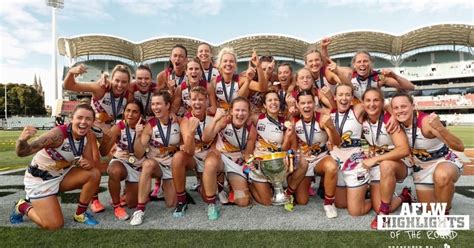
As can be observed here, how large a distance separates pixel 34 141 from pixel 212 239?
1.85 metres

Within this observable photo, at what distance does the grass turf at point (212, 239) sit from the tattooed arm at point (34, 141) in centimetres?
Answer: 73

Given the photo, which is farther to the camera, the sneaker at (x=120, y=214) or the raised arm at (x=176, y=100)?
the raised arm at (x=176, y=100)

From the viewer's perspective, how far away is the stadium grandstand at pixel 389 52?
145 feet

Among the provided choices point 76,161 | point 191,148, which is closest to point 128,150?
point 76,161

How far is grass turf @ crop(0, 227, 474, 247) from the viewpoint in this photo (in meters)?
2.87

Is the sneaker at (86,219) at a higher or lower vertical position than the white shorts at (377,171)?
lower

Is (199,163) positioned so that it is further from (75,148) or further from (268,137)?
(75,148)

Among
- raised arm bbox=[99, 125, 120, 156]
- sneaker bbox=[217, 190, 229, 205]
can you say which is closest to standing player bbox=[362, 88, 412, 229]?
sneaker bbox=[217, 190, 229, 205]

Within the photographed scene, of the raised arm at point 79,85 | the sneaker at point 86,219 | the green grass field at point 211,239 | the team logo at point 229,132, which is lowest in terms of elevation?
the green grass field at point 211,239

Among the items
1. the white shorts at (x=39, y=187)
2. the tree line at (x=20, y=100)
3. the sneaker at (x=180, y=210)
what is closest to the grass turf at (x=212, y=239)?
the white shorts at (x=39, y=187)

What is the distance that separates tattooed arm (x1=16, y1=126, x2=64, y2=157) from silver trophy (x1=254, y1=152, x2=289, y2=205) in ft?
6.85

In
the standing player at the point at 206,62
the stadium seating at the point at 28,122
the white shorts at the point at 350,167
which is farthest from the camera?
the stadium seating at the point at 28,122

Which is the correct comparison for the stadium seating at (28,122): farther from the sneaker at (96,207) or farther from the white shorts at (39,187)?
the white shorts at (39,187)

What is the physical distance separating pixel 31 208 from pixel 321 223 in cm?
281
